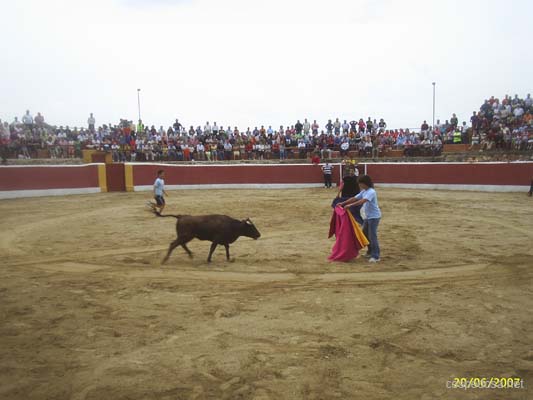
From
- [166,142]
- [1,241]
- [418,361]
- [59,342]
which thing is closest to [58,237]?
[1,241]

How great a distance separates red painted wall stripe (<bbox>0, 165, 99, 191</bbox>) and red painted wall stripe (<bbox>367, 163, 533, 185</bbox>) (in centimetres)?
1358

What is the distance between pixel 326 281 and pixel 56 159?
20661mm

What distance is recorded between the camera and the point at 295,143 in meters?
27.1

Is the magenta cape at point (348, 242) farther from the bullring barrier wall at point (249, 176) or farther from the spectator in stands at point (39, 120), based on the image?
the spectator in stands at point (39, 120)

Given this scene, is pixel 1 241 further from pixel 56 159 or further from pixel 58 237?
pixel 56 159

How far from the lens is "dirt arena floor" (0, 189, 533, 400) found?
144 inches

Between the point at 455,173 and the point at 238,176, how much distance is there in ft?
34.2

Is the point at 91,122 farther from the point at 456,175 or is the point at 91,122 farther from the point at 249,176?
the point at 456,175

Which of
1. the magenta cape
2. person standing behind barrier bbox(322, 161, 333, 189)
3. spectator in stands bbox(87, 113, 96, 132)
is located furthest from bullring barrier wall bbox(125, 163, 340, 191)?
the magenta cape

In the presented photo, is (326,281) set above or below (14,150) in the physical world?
below

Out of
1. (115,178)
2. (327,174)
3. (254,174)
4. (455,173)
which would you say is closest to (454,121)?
(455,173)
